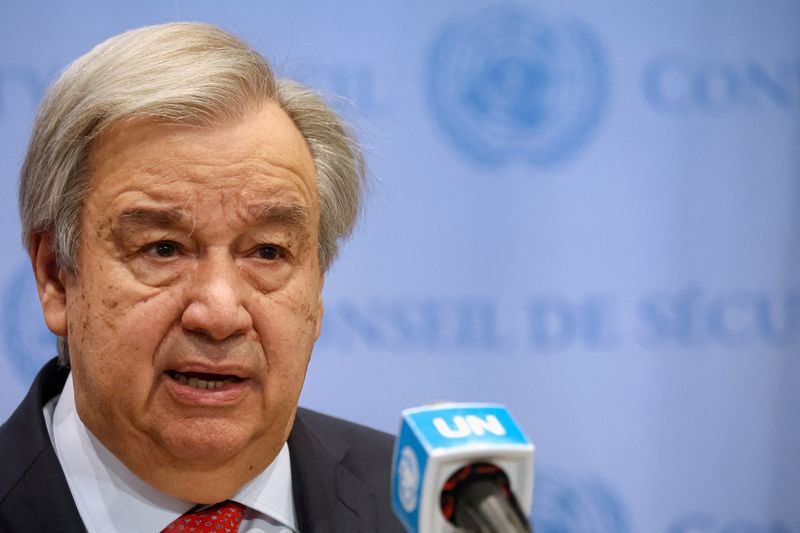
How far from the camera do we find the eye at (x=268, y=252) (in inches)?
65.9

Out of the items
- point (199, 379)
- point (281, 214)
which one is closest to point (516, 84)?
point (281, 214)

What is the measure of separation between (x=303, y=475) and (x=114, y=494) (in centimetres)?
39

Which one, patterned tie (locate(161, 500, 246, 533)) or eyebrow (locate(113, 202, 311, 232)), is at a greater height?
eyebrow (locate(113, 202, 311, 232))

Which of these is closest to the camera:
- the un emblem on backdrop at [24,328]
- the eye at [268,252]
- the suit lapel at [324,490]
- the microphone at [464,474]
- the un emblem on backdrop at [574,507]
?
the microphone at [464,474]

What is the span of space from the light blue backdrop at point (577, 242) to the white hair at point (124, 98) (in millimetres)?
806

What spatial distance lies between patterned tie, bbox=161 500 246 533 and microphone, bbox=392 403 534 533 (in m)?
0.69

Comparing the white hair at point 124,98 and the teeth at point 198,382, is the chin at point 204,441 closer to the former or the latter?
the teeth at point 198,382

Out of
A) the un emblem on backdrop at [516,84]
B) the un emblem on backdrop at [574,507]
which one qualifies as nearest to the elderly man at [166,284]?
the un emblem on backdrop at [516,84]

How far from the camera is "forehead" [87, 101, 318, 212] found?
1.59 metres

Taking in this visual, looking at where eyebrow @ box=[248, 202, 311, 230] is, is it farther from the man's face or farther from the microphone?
the microphone

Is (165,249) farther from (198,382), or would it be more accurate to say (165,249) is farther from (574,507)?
(574,507)

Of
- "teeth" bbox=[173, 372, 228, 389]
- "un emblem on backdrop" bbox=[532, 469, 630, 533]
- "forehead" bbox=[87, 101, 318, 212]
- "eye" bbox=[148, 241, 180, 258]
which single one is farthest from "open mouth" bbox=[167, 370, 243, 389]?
"un emblem on backdrop" bbox=[532, 469, 630, 533]

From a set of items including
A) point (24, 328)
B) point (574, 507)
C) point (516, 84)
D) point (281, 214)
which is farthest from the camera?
point (574, 507)

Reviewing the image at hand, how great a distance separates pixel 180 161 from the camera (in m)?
1.59
